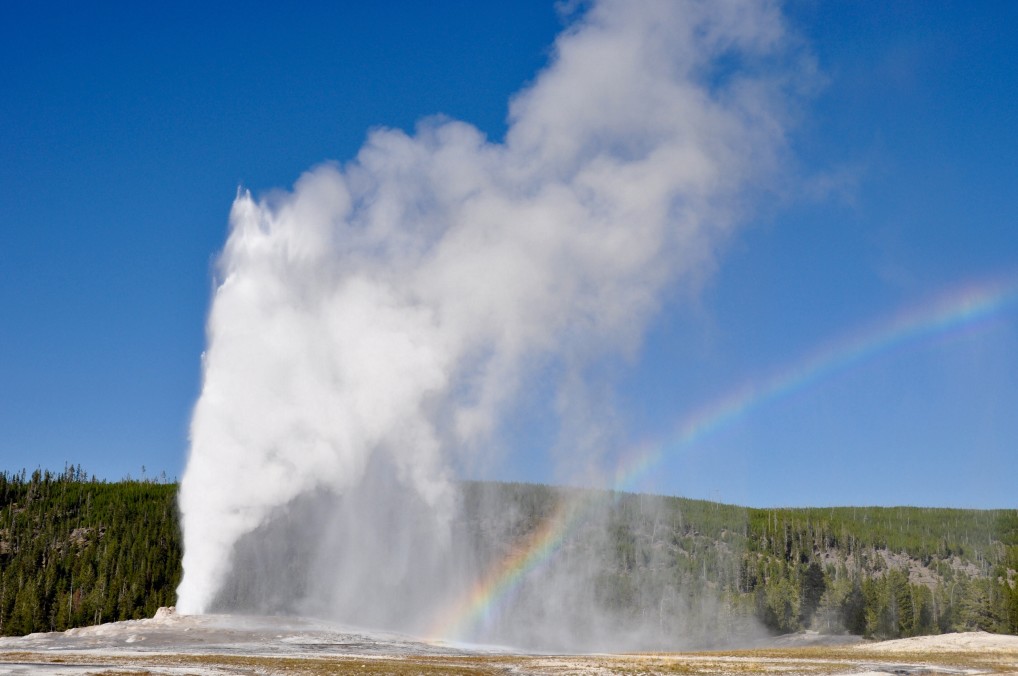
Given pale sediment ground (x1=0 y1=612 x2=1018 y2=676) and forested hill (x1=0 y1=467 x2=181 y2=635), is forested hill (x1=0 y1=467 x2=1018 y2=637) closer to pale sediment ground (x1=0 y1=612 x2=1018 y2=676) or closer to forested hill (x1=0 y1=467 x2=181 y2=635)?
forested hill (x1=0 y1=467 x2=181 y2=635)

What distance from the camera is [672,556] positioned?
14075 cm

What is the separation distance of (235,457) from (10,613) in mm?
42009

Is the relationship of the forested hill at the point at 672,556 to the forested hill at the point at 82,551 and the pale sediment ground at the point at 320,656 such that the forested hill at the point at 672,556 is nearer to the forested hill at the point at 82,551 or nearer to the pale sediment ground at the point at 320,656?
the forested hill at the point at 82,551

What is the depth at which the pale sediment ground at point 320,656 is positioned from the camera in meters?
39.2

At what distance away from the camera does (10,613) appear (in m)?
92.2

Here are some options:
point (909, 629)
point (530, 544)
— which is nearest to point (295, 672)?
point (909, 629)

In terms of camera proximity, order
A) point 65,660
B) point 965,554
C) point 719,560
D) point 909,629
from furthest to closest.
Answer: point 965,554 < point 719,560 < point 909,629 < point 65,660

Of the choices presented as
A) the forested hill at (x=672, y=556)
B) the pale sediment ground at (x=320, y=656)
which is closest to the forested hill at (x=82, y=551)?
the forested hill at (x=672, y=556)

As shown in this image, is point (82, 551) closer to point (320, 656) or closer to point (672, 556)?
point (672, 556)

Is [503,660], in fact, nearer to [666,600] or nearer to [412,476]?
[412,476]

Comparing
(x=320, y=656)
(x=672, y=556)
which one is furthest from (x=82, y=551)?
(x=320, y=656)

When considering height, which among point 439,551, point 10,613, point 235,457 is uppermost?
point 235,457

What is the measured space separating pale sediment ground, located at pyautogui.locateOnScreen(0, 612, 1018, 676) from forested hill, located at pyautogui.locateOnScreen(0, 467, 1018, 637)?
3355 cm

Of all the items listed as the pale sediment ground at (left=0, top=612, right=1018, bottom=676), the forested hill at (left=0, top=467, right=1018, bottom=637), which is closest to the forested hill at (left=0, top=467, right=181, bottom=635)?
the forested hill at (left=0, top=467, right=1018, bottom=637)
